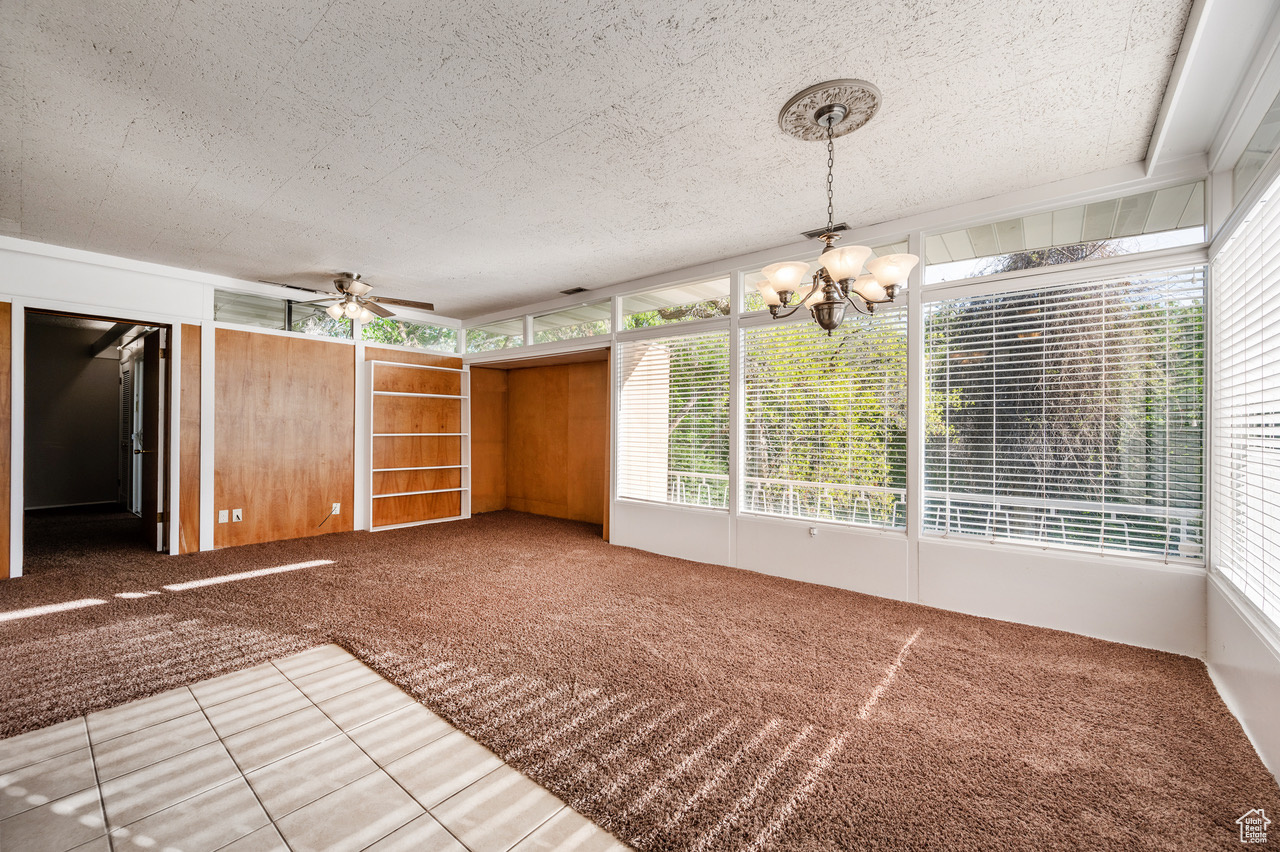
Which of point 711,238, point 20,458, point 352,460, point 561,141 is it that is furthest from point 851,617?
point 20,458

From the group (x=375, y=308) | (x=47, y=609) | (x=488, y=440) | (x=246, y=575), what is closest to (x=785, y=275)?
(x=375, y=308)

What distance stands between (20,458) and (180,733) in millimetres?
3870

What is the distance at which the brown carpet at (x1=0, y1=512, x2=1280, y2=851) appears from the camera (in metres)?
1.66

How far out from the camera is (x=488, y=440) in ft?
25.5

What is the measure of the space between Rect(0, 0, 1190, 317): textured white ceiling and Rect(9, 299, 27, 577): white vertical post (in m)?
0.76

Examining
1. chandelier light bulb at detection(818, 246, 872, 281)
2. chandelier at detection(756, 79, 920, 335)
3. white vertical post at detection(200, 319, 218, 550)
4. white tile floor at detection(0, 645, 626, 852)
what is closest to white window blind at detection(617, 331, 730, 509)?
chandelier at detection(756, 79, 920, 335)

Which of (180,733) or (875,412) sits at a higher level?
(875,412)

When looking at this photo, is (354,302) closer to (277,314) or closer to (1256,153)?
(277,314)

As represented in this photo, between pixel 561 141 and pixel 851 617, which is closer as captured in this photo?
pixel 561 141

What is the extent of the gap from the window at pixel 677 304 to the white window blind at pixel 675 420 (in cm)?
20

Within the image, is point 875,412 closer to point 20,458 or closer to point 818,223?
point 818,223

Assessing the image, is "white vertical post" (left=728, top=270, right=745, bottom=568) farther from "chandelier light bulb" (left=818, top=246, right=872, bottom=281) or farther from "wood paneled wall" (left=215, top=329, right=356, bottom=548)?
"wood paneled wall" (left=215, top=329, right=356, bottom=548)

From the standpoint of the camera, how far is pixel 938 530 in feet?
11.9

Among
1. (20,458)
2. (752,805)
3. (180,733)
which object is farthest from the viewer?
(20,458)
